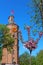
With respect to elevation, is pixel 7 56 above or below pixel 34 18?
above

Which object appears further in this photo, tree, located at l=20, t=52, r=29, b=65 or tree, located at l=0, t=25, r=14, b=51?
tree, located at l=20, t=52, r=29, b=65

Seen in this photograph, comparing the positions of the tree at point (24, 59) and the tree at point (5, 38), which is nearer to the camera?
the tree at point (5, 38)

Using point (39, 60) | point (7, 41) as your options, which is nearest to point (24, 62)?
point (39, 60)

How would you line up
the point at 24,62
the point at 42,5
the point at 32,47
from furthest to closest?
1. the point at 24,62
2. the point at 32,47
3. the point at 42,5

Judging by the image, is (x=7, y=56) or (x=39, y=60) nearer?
(x=39, y=60)

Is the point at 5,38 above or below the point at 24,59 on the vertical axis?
below

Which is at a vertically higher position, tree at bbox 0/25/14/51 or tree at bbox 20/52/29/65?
tree at bbox 20/52/29/65

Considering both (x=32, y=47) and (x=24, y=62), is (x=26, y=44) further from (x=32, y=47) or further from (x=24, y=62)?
(x=24, y=62)

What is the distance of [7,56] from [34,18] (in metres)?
74.8

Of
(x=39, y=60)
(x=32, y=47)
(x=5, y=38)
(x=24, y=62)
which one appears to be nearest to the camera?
(x=32, y=47)

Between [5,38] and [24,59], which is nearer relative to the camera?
[5,38]

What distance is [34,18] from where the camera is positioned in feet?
52.4

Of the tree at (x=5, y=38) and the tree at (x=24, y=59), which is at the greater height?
the tree at (x=24, y=59)

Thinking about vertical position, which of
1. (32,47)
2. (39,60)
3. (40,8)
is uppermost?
(39,60)
